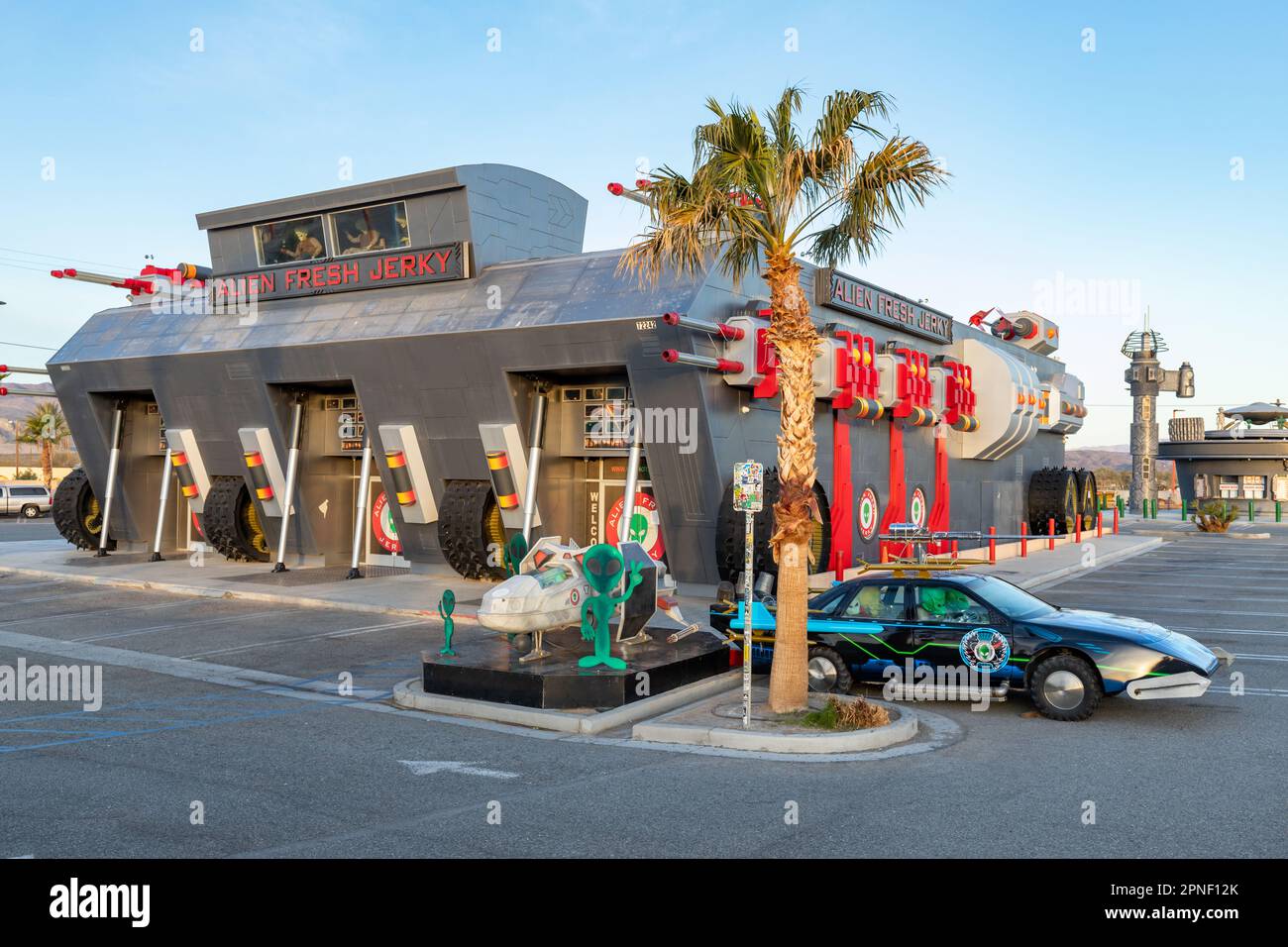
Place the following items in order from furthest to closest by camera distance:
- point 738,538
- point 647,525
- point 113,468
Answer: point 113,468
point 647,525
point 738,538

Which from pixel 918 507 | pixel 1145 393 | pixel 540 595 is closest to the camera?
pixel 540 595

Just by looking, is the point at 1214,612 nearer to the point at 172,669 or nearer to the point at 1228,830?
the point at 1228,830

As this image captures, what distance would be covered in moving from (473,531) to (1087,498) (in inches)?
1018

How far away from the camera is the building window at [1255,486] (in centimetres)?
5666

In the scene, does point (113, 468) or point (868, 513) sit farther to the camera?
point (113, 468)

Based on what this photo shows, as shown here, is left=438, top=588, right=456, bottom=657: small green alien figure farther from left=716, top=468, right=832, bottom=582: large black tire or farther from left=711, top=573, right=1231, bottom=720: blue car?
left=716, top=468, right=832, bottom=582: large black tire

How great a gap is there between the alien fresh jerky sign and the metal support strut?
2.79 meters

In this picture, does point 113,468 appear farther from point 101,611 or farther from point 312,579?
point 101,611

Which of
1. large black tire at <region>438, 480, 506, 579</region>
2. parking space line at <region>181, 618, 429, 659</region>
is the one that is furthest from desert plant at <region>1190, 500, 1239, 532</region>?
parking space line at <region>181, 618, 429, 659</region>

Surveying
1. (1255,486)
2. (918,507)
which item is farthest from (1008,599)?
(1255,486)

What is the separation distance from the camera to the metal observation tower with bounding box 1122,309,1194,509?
65.8m

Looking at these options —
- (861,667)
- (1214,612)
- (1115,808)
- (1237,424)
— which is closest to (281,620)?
(861,667)

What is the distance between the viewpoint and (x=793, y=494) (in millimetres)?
11336

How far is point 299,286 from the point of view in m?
25.2
